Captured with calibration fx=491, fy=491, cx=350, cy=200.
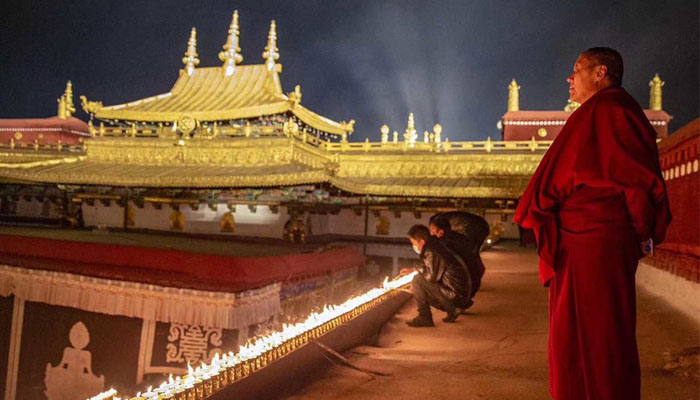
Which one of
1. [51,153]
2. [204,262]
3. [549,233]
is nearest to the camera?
[549,233]

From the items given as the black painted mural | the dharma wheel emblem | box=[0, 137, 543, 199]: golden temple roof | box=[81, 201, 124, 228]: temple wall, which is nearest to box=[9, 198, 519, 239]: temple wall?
box=[81, 201, 124, 228]: temple wall

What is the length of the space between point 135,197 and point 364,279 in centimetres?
848

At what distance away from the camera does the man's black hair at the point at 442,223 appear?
18.0ft

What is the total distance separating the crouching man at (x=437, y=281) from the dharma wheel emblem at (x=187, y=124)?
13.9m

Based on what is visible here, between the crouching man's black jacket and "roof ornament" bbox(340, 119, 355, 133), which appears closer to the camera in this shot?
the crouching man's black jacket

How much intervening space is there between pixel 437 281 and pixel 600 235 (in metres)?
3.31

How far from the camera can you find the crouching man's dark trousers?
526 centimetres

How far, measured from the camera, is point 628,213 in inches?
81.6

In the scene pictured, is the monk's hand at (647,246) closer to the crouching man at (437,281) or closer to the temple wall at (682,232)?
the crouching man at (437,281)

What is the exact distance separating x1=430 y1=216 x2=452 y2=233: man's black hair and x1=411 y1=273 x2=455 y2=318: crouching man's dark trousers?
0.60 meters

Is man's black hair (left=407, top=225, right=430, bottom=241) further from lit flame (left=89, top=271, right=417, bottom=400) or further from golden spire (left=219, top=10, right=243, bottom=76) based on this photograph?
golden spire (left=219, top=10, right=243, bottom=76)

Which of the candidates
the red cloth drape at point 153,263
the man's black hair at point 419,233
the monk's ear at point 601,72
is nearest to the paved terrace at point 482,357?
the man's black hair at point 419,233

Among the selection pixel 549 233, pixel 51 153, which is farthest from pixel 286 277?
pixel 51 153

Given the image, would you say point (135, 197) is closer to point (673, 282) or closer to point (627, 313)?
point (673, 282)
